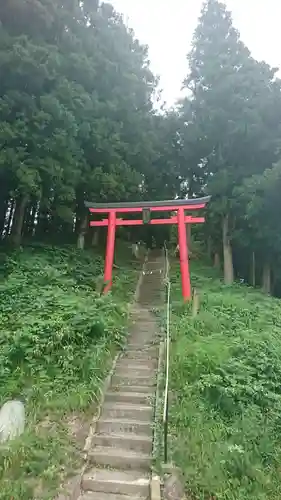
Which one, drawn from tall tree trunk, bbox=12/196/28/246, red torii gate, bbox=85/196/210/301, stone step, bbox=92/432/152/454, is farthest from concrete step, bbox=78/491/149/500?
tall tree trunk, bbox=12/196/28/246

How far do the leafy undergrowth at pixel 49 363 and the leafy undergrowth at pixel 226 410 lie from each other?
1.38 meters

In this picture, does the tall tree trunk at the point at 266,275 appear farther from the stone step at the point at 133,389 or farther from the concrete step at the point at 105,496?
the concrete step at the point at 105,496

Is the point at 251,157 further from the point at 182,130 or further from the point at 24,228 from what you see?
the point at 24,228

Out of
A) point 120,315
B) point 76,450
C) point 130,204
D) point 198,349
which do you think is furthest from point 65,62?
point 76,450

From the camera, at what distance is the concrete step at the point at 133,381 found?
23.1 ft

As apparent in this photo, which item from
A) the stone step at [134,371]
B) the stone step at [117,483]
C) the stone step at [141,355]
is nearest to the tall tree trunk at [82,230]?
the stone step at [141,355]

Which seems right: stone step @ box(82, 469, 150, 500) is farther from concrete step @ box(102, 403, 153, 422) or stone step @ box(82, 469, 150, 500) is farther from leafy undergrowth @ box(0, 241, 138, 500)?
concrete step @ box(102, 403, 153, 422)

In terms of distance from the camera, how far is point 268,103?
1723cm

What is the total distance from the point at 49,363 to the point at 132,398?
4.87 feet

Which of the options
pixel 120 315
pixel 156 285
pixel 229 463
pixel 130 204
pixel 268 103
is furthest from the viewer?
pixel 268 103

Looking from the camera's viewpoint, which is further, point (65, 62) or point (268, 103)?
point (268, 103)

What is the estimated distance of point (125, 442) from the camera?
18.4 feet

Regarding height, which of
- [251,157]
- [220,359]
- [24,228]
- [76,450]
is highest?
[251,157]

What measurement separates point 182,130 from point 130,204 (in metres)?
9.21
